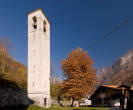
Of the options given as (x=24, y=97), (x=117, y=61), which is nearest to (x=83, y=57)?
(x=24, y=97)

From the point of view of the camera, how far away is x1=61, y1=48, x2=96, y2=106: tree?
22.1 metres

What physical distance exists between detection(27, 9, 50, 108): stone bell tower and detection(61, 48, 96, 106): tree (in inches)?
191

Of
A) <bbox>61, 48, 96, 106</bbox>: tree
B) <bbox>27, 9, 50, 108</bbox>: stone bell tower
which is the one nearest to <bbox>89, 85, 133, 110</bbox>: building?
<bbox>61, 48, 96, 106</bbox>: tree

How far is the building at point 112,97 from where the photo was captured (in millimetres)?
14780

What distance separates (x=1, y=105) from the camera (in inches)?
526

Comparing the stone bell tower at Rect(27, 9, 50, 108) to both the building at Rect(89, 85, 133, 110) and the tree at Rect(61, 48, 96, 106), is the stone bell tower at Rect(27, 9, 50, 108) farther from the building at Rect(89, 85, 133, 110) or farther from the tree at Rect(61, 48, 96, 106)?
the building at Rect(89, 85, 133, 110)

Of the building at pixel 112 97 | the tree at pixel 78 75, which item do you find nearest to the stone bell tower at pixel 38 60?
the tree at pixel 78 75

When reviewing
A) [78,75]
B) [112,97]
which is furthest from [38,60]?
[112,97]

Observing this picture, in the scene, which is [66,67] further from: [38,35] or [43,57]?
[38,35]

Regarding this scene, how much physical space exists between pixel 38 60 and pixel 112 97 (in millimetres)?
14636

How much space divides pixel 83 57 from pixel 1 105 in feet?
52.0

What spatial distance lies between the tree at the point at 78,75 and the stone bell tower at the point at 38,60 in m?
4.85

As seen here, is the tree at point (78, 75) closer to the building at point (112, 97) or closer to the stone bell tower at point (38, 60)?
the building at point (112, 97)

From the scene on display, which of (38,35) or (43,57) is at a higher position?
(38,35)
